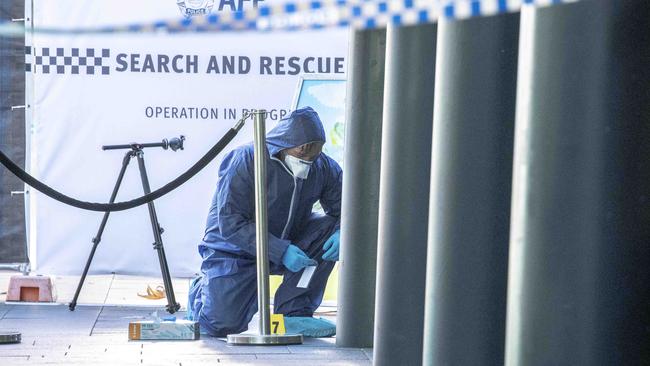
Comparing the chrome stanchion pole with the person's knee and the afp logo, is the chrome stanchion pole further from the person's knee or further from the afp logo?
the afp logo

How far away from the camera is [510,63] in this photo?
4195 millimetres

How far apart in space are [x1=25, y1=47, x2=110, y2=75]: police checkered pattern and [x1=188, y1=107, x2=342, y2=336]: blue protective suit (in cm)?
181

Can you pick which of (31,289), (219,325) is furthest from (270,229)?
(31,289)

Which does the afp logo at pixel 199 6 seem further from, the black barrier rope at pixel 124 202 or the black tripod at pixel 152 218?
the black barrier rope at pixel 124 202

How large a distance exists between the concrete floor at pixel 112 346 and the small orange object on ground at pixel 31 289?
11 cm

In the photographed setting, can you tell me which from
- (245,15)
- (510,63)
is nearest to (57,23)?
(510,63)

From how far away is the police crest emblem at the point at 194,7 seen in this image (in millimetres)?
8555

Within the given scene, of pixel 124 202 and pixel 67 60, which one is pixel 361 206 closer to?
pixel 124 202

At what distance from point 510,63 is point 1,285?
6.19 meters

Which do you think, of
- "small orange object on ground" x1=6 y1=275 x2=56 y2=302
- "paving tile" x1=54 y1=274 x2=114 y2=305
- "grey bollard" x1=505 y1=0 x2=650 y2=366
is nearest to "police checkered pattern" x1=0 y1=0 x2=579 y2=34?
"grey bollard" x1=505 y1=0 x2=650 y2=366

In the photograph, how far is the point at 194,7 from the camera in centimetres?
855

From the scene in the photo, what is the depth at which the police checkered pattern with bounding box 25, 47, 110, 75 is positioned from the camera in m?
8.40

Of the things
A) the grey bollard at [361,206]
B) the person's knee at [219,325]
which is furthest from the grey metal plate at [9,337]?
the grey bollard at [361,206]

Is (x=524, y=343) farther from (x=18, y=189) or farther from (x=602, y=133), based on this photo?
(x=18, y=189)
